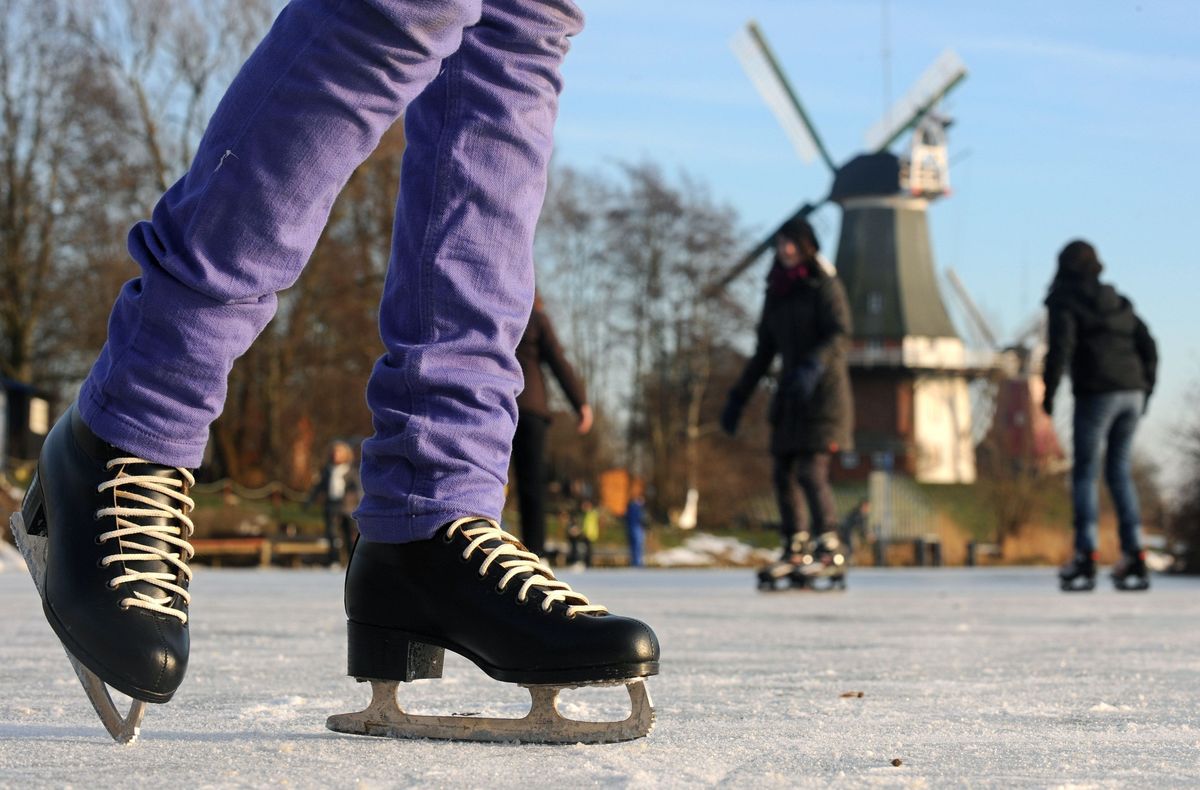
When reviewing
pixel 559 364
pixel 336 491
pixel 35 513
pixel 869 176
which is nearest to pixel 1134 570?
pixel 559 364

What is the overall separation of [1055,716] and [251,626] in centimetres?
258

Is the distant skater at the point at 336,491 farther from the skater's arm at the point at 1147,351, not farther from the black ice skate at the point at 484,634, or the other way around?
the black ice skate at the point at 484,634

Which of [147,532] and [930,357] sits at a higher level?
[930,357]

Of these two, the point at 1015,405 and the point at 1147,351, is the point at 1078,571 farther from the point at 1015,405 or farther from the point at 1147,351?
the point at 1015,405

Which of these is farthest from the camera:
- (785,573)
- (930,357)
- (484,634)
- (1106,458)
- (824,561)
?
(930,357)

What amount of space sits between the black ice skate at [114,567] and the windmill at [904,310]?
48.5 meters

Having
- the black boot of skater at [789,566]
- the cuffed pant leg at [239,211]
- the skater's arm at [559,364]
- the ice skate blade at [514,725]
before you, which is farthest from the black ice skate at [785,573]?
the cuffed pant leg at [239,211]

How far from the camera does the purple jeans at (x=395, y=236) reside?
1.68 meters

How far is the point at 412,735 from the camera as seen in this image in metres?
1.70

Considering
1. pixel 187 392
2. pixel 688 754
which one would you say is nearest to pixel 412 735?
pixel 688 754

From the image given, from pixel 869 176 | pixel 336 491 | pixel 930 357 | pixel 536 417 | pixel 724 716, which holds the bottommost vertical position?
pixel 336 491

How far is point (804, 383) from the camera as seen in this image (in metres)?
7.49

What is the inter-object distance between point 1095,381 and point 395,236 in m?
6.50

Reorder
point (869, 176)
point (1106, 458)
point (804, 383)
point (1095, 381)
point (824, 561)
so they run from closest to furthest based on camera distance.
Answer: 1. point (804, 383)
2. point (824, 561)
3. point (1095, 381)
4. point (1106, 458)
5. point (869, 176)
